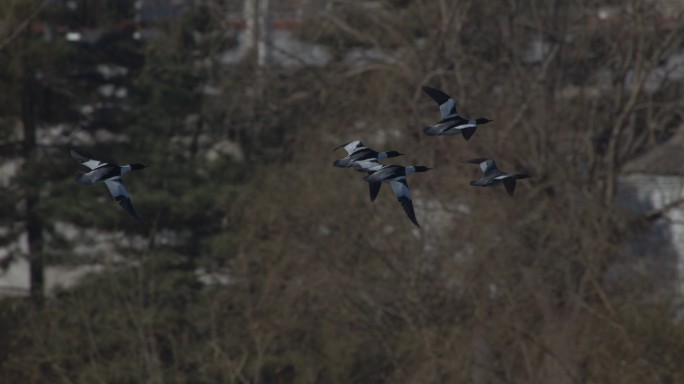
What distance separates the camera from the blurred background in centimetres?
1752

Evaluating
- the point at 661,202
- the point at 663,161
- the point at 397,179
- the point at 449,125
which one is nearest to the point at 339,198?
the point at 661,202

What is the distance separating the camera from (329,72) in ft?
68.7

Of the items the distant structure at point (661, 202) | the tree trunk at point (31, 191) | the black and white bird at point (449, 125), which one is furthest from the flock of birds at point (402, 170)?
the tree trunk at point (31, 191)

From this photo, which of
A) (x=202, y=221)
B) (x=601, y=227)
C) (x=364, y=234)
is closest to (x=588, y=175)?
(x=601, y=227)

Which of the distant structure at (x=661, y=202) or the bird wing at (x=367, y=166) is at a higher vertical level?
the bird wing at (x=367, y=166)

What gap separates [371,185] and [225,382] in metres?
9.28

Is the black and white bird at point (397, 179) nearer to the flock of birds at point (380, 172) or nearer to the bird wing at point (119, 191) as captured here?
the flock of birds at point (380, 172)

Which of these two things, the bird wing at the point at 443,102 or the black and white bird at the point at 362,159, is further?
the bird wing at the point at 443,102

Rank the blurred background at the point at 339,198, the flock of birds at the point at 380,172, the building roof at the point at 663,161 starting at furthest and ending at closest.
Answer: the building roof at the point at 663,161
the blurred background at the point at 339,198
the flock of birds at the point at 380,172

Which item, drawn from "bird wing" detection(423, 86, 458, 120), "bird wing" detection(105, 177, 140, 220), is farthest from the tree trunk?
"bird wing" detection(105, 177, 140, 220)

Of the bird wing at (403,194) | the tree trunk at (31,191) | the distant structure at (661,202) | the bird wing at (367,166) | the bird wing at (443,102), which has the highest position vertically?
the bird wing at (443,102)

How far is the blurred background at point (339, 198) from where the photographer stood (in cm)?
1752

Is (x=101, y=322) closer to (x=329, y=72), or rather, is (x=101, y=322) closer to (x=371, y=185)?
(x=329, y=72)

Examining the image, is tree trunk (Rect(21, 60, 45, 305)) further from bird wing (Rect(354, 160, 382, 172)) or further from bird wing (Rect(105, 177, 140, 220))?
bird wing (Rect(354, 160, 382, 172))
